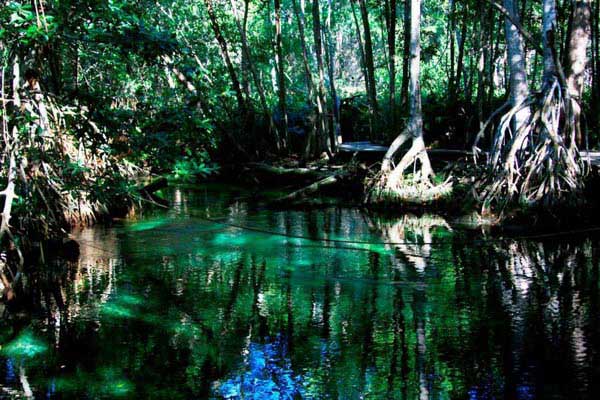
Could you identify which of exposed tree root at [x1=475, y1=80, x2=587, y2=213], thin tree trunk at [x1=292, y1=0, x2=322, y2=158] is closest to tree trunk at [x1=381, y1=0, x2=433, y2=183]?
exposed tree root at [x1=475, y1=80, x2=587, y2=213]

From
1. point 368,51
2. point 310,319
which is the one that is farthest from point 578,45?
point 310,319

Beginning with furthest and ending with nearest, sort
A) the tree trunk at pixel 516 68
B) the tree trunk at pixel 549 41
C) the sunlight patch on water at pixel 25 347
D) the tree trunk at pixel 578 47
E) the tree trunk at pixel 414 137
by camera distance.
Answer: the tree trunk at pixel 414 137 → the tree trunk at pixel 516 68 → the tree trunk at pixel 578 47 → the tree trunk at pixel 549 41 → the sunlight patch on water at pixel 25 347

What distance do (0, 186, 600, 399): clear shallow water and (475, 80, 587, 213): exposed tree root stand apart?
824 mm

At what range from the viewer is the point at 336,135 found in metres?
17.9

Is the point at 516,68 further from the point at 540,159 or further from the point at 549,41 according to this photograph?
the point at 540,159

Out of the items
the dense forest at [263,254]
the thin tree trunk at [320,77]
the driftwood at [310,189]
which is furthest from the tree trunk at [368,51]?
the dense forest at [263,254]

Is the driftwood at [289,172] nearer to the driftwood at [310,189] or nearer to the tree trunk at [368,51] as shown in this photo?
the driftwood at [310,189]

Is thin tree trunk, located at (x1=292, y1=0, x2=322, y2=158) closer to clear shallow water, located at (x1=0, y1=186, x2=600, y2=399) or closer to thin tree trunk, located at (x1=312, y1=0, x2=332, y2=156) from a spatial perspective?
thin tree trunk, located at (x1=312, y1=0, x2=332, y2=156)

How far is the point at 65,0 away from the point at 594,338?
4798 mm

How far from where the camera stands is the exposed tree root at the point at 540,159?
991cm

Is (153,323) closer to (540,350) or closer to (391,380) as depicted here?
(391,380)

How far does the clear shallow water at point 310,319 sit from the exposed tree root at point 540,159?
82 centimetres

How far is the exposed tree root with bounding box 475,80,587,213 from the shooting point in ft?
32.5

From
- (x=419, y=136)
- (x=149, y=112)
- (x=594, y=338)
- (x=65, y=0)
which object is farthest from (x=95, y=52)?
(x=419, y=136)
